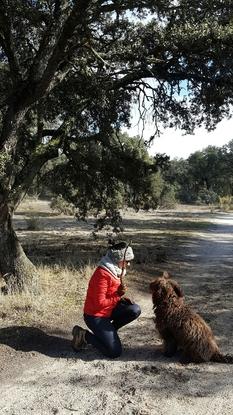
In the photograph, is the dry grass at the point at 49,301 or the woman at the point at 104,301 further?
the dry grass at the point at 49,301

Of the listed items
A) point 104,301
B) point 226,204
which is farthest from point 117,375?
point 226,204

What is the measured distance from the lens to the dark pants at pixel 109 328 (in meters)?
6.61

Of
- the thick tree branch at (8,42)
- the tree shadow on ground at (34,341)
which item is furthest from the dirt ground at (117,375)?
the thick tree branch at (8,42)

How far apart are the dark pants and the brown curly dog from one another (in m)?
0.51

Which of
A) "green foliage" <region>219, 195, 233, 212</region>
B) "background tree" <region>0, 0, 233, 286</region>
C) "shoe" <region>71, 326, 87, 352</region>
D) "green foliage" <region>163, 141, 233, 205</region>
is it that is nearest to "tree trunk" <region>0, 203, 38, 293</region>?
"background tree" <region>0, 0, 233, 286</region>

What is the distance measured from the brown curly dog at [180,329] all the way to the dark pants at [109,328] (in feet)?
1.66

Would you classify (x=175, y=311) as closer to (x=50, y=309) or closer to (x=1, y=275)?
(x=50, y=309)

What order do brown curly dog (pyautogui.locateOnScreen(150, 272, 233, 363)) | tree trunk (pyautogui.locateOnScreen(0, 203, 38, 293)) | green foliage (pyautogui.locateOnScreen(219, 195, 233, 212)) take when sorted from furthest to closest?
green foliage (pyautogui.locateOnScreen(219, 195, 233, 212)) → tree trunk (pyautogui.locateOnScreen(0, 203, 38, 293)) → brown curly dog (pyautogui.locateOnScreen(150, 272, 233, 363))

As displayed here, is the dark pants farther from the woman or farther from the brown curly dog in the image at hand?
the brown curly dog

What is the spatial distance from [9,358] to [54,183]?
8.71m

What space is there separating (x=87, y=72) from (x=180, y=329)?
718 cm

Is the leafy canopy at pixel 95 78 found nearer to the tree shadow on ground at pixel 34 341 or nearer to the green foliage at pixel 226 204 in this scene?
the tree shadow on ground at pixel 34 341

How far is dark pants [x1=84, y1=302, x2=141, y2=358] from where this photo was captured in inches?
260

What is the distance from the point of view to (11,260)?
10.5m
